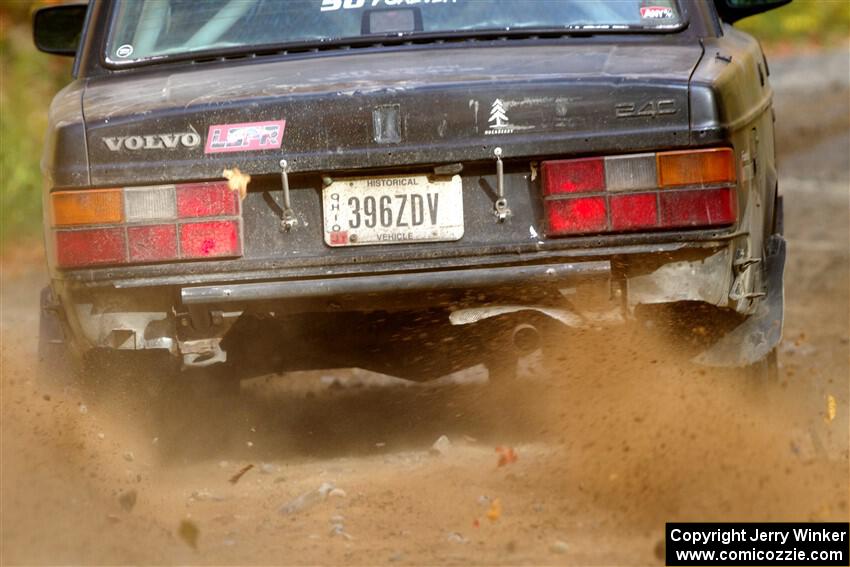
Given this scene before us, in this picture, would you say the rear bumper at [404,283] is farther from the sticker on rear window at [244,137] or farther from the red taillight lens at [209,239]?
the sticker on rear window at [244,137]

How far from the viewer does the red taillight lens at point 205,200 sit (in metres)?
3.96

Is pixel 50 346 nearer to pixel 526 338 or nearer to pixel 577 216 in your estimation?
pixel 526 338

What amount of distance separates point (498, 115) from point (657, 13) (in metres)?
0.96

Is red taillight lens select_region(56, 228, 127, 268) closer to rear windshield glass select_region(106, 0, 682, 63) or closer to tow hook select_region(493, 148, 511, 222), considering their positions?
rear windshield glass select_region(106, 0, 682, 63)

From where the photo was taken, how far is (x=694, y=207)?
386 centimetres

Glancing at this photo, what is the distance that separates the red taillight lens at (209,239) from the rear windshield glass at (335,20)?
0.90m

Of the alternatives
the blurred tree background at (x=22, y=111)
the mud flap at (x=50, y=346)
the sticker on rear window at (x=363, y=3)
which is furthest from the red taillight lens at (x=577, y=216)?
the blurred tree background at (x=22, y=111)

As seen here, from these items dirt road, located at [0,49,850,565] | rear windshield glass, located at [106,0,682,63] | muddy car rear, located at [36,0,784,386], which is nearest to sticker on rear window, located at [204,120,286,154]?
muddy car rear, located at [36,0,784,386]

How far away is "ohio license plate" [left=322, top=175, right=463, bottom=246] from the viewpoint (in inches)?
155

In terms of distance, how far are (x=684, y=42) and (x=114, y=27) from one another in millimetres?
1885

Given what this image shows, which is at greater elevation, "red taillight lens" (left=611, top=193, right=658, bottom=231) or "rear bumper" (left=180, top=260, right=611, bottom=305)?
"red taillight lens" (left=611, top=193, right=658, bottom=231)

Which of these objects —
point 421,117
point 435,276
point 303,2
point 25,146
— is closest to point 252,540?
point 435,276

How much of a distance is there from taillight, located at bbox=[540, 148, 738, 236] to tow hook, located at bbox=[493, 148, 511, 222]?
4.9 inches

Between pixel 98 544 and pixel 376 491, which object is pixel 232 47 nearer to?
pixel 376 491
